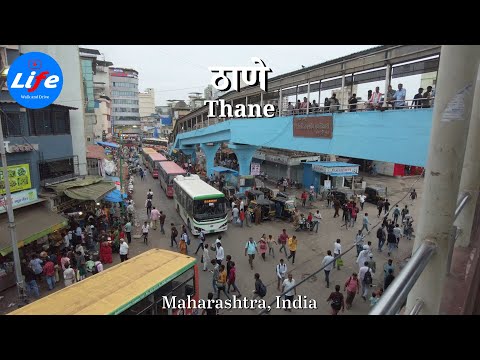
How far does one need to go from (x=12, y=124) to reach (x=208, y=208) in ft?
29.5

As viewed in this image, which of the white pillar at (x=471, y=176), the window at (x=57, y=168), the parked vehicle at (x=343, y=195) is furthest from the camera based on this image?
the parked vehicle at (x=343, y=195)

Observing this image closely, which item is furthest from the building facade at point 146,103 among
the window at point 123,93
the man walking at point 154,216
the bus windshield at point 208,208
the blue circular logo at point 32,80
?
the blue circular logo at point 32,80

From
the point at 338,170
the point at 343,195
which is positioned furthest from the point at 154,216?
the point at 338,170

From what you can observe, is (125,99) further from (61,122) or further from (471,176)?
(471,176)

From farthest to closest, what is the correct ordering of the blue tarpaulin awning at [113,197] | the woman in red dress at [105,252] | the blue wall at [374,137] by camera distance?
the blue tarpaulin awning at [113,197], the woman in red dress at [105,252], the blue wall at [374,137]

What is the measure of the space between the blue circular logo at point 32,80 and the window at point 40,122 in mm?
3395

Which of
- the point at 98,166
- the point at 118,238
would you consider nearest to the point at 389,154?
the point at 118,238

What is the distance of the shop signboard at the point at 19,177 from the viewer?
12297 mm

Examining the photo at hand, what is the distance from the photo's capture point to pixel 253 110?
1773 cm

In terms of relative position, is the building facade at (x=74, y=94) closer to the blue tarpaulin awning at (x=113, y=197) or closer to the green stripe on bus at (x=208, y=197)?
the blue tarpaulin awning at (x=113, y=197)
